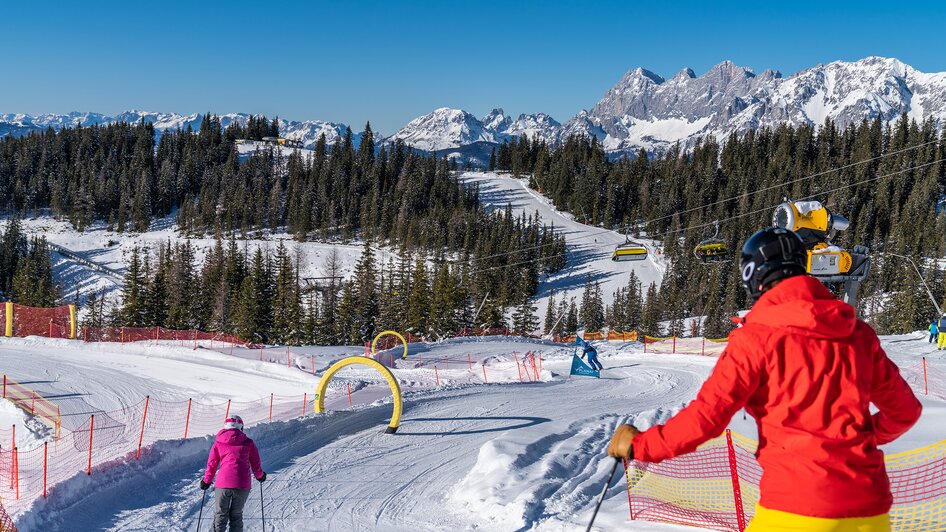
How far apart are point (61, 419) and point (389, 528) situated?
17.6 meters

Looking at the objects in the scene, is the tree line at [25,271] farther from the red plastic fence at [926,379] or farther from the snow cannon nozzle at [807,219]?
the snow cannon nozzle at [807,219]

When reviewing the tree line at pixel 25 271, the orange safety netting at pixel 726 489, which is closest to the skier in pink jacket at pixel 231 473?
the orange safety netting at pixel 726 489

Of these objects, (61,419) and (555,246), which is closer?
(61,419)

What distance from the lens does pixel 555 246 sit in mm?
105438

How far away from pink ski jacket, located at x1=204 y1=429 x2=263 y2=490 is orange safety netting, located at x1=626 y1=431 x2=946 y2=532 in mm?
4202

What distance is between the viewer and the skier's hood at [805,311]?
95.8 inches

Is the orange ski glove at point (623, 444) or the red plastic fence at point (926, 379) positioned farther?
the red plastic fence at point (926, 379)

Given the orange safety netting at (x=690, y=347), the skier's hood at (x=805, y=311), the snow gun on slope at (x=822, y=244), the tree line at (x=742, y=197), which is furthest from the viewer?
the tree line at (x=742, y=197)

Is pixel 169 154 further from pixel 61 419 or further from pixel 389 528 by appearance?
pixel 389 528

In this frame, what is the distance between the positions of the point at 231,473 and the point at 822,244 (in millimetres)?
10067

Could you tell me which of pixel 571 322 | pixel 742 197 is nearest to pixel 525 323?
pixel 571 322

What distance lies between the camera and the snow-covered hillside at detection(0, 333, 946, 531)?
837 cm

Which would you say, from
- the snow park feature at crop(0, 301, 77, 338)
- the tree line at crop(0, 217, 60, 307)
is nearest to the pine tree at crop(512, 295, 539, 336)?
the snow park feature at crop(0, 301, 77, 338)

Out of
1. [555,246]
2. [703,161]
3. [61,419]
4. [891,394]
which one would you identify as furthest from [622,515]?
[703,161]
